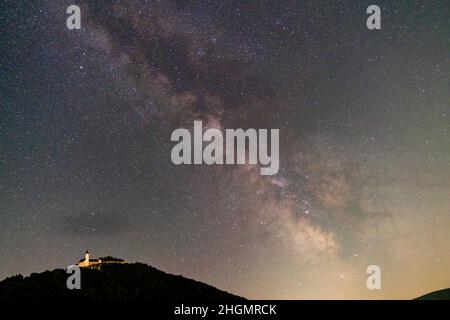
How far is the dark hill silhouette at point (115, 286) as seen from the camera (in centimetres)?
6712

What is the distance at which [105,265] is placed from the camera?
80312 mm

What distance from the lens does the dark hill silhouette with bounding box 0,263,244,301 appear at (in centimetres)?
6712

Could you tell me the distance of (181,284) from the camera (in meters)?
83.9

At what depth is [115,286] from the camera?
240ft
